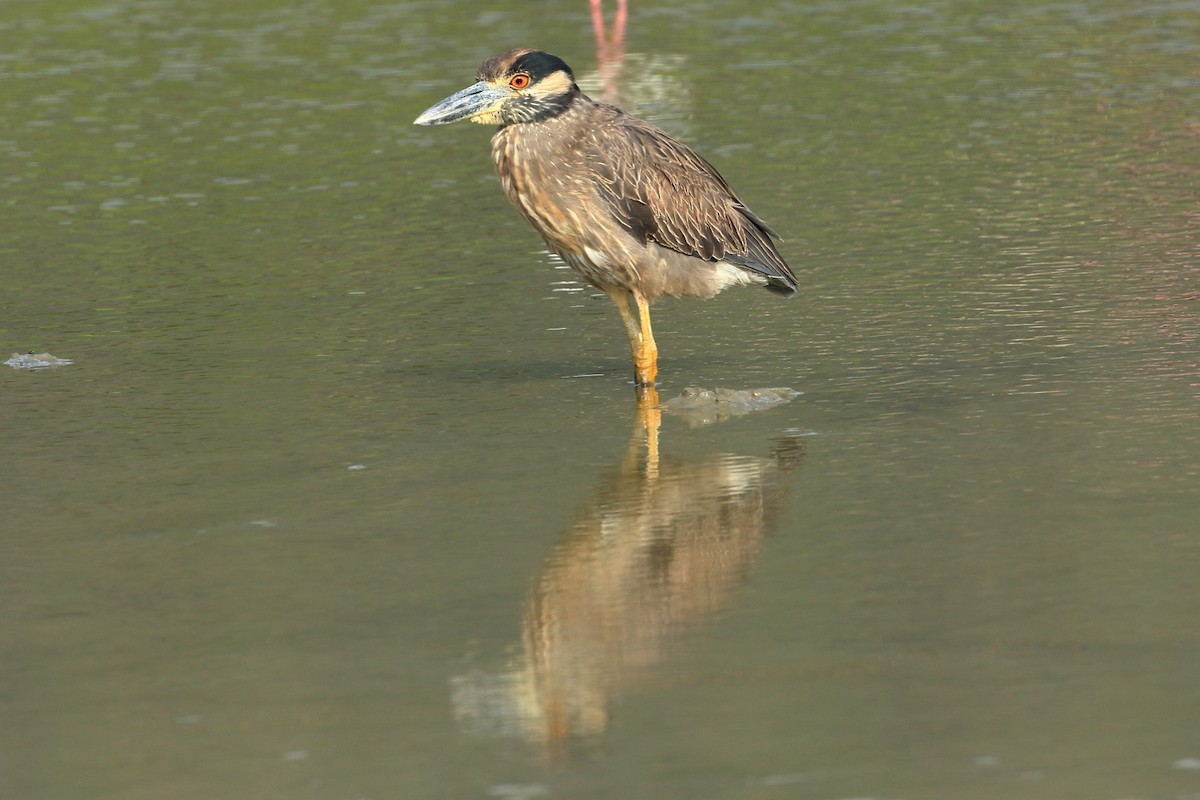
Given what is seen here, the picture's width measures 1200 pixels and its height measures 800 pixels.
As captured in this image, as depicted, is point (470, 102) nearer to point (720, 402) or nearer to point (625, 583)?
point (720, 402)

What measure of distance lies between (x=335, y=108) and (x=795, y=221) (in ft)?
27.2

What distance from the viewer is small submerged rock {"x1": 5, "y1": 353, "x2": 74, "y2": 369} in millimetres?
11812

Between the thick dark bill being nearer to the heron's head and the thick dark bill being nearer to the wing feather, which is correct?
the heron's head

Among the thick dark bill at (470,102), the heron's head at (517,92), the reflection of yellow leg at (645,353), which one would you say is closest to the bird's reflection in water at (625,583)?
the reflection of yellow leg at (645,353)

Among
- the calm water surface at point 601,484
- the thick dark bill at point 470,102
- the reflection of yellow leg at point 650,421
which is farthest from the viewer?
the thick dark bill at point 470,102

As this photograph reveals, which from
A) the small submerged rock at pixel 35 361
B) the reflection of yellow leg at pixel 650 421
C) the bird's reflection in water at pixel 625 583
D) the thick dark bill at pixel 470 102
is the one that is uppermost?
the thick dark bill at pixel 470 102

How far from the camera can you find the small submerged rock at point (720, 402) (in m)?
10.2

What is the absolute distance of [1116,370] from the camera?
408 inches

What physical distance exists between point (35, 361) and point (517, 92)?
3.44m

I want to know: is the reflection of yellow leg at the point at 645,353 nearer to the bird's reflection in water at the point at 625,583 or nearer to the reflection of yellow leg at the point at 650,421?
the reflection of yellow leg at the point at 650,421

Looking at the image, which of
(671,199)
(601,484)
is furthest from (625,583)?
(671,199)

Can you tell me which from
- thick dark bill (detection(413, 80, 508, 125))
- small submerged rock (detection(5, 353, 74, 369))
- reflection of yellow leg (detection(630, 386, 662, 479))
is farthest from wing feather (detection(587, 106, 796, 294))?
small submerged rock (detection(5, 353, 74, 369))

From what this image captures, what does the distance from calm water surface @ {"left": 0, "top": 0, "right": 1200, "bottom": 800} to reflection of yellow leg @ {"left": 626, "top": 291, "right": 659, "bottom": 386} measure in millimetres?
139

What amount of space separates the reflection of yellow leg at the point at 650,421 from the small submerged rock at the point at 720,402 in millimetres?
89
